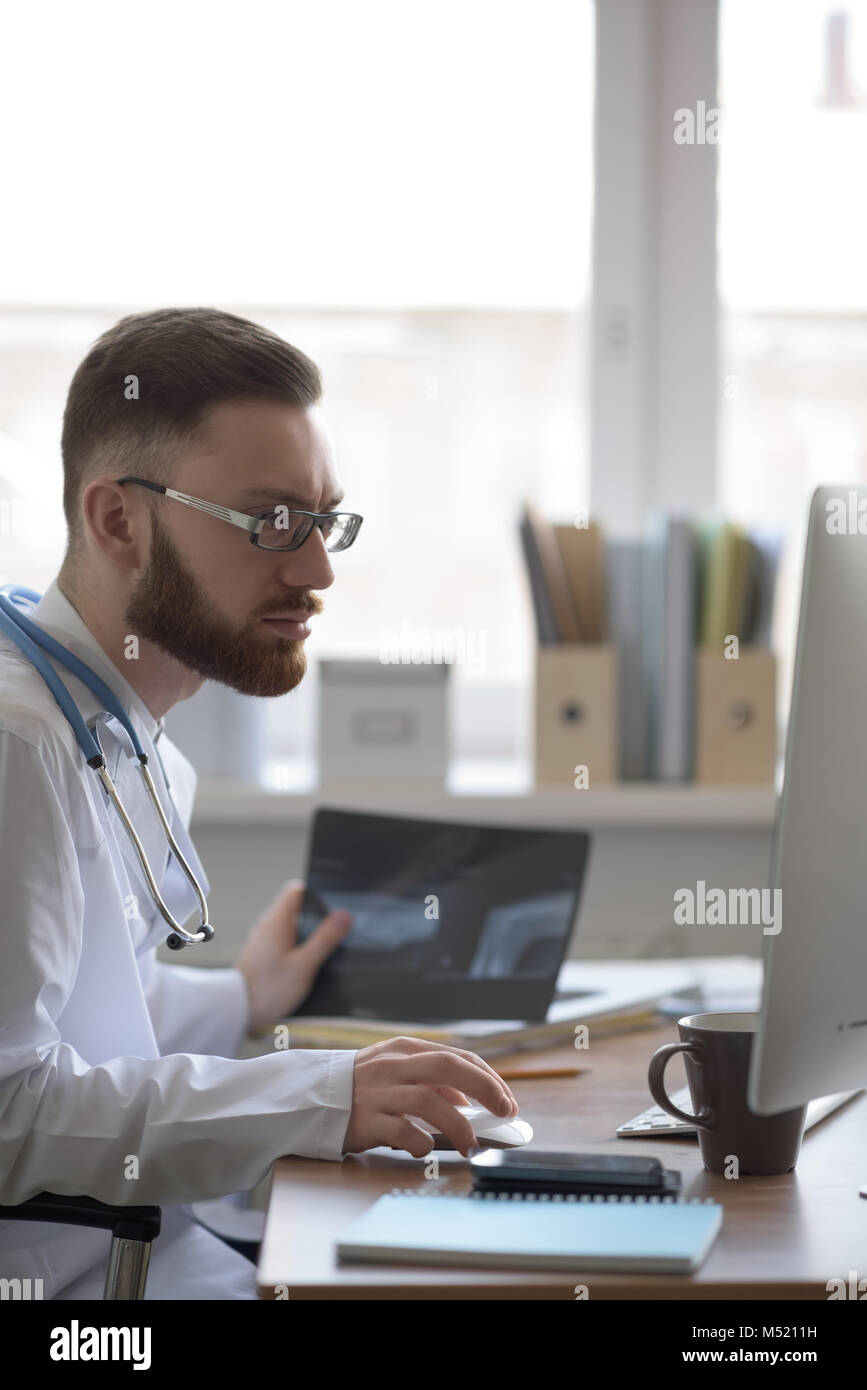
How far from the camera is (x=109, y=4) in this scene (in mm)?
2275

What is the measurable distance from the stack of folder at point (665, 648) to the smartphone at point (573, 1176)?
3.92 ft

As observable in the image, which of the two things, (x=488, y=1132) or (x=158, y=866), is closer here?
(x=488, y=1132)

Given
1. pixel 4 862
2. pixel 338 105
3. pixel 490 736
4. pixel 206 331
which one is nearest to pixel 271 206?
pixel 338 105

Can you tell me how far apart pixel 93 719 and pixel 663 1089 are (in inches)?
20.4

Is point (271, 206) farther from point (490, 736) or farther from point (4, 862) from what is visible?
point (4, 862)

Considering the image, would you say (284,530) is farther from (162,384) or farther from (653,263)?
(653,263)

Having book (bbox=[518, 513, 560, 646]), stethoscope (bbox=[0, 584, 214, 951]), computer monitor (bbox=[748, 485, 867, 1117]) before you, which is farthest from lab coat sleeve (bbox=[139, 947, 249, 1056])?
book (bbox=[518, 513, 560, 646])

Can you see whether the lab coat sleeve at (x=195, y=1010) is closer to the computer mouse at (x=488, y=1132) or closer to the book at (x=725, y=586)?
the computer mouse at (x=488, y=1132)

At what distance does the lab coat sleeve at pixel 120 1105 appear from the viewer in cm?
94

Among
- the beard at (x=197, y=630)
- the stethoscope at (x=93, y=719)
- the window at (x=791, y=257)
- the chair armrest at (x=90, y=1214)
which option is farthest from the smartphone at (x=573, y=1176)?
the window at (x=791, y=257)

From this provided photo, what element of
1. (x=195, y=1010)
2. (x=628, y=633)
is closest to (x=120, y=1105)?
(x=195, y=1010)

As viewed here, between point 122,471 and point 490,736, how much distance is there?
1.29 meters

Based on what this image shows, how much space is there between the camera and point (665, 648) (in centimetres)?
204

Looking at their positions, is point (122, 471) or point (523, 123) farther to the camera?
point (523, 123)
